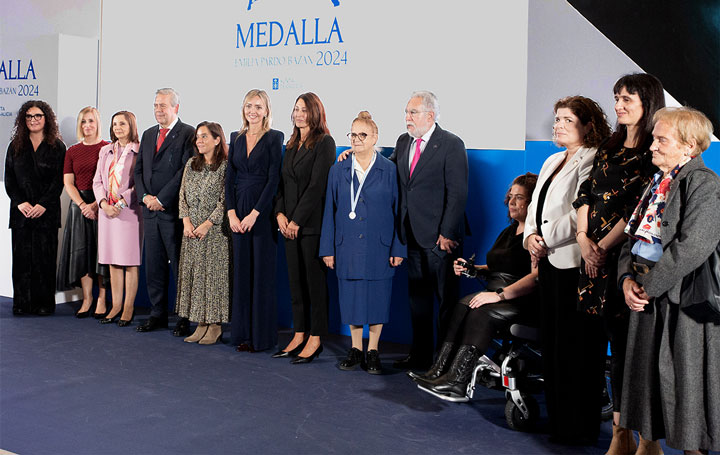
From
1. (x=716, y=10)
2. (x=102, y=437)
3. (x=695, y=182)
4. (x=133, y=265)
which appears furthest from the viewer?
(x=133, y=265)

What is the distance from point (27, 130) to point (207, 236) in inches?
82.7

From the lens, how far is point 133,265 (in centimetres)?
619

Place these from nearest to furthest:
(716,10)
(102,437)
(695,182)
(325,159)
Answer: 1. (695,182)
2. (102,437)
3. (716,10)
4. (325,159)

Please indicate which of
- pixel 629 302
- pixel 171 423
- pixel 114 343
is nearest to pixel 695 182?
pixel 629 302

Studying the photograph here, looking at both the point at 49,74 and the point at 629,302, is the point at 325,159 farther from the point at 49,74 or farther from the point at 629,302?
the point at 49,74

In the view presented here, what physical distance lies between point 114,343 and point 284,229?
4.94 feet

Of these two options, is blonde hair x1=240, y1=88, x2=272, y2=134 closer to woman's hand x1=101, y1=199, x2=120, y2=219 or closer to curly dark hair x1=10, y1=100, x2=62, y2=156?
woman's hand x1=101, y1=199, x2=120, y2=219

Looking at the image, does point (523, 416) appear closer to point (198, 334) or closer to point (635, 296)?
point (635, 296)

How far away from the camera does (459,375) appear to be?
412 centimetres

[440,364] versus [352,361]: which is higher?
[440,364]

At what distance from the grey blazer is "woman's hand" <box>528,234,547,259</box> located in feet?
2.48

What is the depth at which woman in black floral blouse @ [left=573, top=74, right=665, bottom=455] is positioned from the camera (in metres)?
3.27

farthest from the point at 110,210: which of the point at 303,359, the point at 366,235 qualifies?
the point at 366,235

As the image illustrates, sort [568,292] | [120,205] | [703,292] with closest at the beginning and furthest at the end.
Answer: [703,292] < [568,292] < [120,205]
